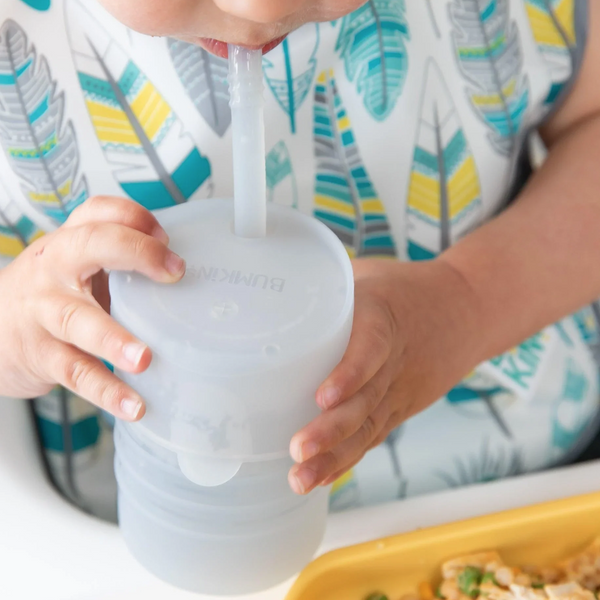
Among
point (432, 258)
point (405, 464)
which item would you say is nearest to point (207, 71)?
point (432, 258)

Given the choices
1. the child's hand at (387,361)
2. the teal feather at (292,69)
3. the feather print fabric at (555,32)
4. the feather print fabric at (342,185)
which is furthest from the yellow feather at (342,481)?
the feather print fabric at (555,32)

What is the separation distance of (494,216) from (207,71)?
333 millimetres

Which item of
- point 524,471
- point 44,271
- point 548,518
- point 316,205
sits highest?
point 44,271

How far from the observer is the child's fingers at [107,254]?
406 mm

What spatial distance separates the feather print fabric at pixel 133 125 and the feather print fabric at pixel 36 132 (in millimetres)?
27

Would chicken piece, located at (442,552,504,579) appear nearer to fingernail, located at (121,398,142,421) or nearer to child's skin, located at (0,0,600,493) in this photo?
child's skin, located at (0,0,600,493)

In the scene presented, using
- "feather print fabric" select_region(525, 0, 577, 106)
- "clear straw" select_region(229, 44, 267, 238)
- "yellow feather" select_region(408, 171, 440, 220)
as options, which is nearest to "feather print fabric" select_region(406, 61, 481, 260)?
"yellow feather" select_region(408, 171, 440, 220)

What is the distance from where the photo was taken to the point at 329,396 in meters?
0.42

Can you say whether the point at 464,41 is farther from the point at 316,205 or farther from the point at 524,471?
the point at 524,471

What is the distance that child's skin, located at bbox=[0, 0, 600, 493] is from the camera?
0.41 meters

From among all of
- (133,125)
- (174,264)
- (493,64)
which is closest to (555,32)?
(493,64)

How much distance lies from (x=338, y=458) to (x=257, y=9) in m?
0.27

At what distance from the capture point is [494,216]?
0.80m

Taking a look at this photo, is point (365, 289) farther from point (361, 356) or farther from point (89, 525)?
point (89, 525)
